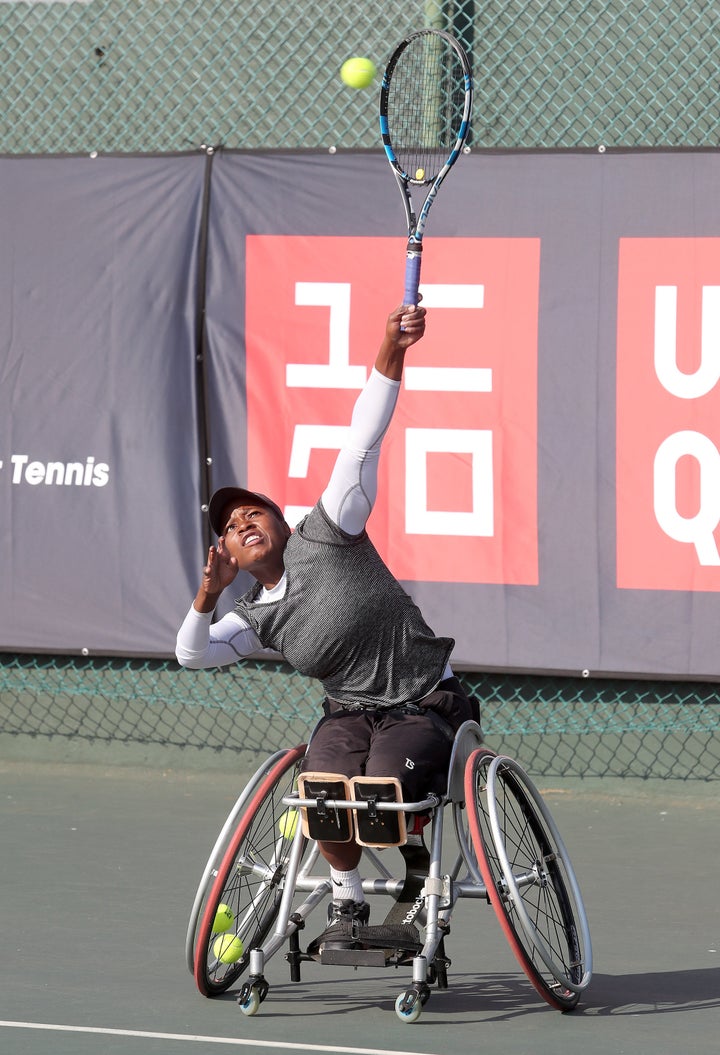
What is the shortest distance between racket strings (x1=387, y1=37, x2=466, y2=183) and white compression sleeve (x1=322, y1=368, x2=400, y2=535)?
6.20 feet

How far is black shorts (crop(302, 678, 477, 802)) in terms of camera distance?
4031mm

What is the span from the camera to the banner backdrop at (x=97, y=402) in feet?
22.3

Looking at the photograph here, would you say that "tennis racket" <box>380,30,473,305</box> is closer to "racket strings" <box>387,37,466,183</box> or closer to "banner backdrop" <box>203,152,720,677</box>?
"racket strings" <box>387,37,466,183</box>

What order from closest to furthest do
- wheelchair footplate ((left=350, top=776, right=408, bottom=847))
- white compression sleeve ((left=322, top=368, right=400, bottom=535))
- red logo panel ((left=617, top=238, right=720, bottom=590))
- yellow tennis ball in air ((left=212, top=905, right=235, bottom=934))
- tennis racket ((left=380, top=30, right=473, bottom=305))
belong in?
wheelchair footplate ((left=350, top=776, right=408, bottom=847)), white compression sleeve ((left=322, top=368, right=400, bottom=535)), yellow tennis ball in air ((left=212, top=905, right=235, bottom=934)), tennis racket ((left=380, top=30, right=473, bottom=305)), red logo panel ((left=617, top=238, right=720, bottom=590))

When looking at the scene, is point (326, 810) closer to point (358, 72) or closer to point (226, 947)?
point (226, 947)

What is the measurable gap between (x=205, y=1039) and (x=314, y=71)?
414 cm

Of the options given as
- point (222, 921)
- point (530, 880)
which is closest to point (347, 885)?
point (222, 921)

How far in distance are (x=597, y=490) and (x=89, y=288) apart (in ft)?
7.22

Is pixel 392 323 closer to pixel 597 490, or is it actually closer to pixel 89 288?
pixel 597 490

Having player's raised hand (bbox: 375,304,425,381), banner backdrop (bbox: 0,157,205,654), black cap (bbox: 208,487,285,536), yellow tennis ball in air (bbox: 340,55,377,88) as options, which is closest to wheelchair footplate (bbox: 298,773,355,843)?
black cap (bbox: 208,487,285,536)

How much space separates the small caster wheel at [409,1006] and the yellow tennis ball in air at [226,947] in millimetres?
452

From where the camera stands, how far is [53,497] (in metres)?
6.94

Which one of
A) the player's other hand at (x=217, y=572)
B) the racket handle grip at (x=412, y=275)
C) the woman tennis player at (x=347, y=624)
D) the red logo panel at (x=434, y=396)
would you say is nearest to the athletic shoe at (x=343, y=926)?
the woman tennis player at (x=347, y=624)

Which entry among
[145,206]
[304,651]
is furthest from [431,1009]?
[145,206]
